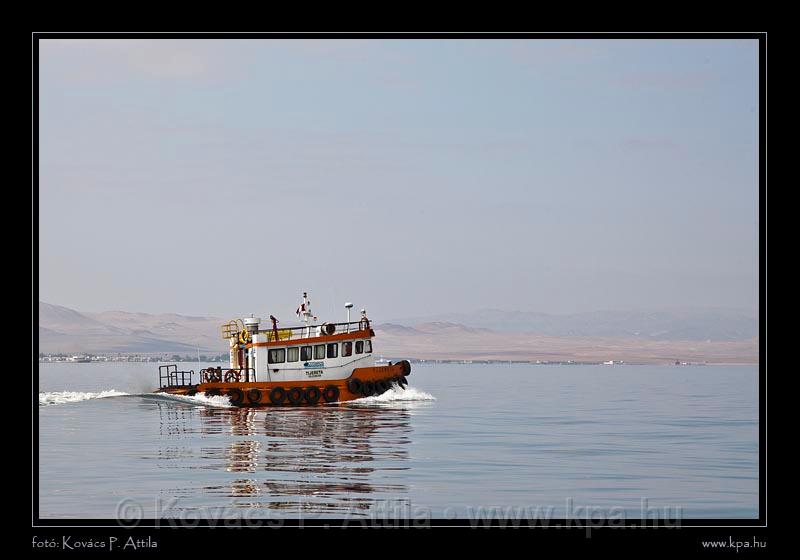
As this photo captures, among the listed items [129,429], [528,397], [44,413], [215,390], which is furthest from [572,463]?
[528,397]

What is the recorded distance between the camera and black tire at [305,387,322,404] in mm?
47094

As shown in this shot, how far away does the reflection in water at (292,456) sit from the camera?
22.3 metres

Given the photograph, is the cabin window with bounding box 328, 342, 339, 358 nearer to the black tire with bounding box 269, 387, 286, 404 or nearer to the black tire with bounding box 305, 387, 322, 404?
the black tire with bounding box 305, 387, 322, 404

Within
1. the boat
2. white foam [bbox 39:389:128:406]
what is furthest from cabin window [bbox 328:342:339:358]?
white foam [bbox 39:389:128:406]

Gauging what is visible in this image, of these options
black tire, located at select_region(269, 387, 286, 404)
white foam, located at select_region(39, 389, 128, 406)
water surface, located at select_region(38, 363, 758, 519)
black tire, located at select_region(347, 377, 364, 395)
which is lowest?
white foam, located at select_region(39, 389, 128, 406)

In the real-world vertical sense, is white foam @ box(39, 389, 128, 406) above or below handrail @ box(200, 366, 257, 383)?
below

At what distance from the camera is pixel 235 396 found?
48031 millimetres

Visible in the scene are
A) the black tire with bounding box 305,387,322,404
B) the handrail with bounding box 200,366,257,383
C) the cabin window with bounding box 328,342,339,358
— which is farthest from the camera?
the handrail with bounding box 200,366,257,383

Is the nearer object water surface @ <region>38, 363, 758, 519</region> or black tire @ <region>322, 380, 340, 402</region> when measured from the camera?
water surface @ <region>38, 363, 758, 519</region>

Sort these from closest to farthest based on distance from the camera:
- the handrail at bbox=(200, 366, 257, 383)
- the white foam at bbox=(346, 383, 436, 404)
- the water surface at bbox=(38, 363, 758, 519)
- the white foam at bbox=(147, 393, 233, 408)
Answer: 1. the water surface at bbox=(38, 363, 758, 519)
2. the white foam at bbox=(147, 393, 233, 408)
3. the white foam at bbox=(346, 383, 436, 404)
4. the handrail at bbox=(200, 366, 257, 383)

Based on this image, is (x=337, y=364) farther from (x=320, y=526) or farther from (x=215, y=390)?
(x=320, y=526)

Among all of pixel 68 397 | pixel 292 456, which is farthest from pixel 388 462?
pixel 68 397

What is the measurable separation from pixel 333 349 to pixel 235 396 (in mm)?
5123

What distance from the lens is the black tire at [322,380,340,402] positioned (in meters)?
47.2
